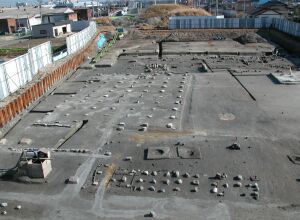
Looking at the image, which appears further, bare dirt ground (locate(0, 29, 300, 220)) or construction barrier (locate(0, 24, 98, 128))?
construction barrier (locate(0, 24, 98, 128))

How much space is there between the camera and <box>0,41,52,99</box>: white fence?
70.2ft

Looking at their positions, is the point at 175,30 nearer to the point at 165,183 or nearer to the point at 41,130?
the point at 41,130

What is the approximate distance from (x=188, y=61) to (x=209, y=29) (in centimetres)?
2200

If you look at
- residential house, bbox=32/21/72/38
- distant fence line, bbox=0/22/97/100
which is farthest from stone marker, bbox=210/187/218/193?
residential house, bbox=32/21/72/38

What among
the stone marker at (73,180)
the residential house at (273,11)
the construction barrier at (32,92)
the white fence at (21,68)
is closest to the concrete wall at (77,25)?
the residential house at (273,11)

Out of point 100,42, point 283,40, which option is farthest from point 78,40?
point 283,40

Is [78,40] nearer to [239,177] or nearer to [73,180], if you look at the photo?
[73,180]

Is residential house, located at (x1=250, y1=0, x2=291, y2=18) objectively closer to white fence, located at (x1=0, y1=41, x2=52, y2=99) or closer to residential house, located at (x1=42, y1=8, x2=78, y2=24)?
residential house, located at (x1=42, y1=8, x2=78, y2=24)

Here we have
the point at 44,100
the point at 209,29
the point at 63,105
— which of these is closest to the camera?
the point at 63,105

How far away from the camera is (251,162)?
1311 centimetres

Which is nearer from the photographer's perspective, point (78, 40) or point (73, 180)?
point (73, 180)

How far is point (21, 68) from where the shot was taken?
2381 centimetres

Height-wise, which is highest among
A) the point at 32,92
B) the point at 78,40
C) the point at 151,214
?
the point at 78,40

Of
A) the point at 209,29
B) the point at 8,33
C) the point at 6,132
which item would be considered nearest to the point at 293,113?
the point at 6,132
